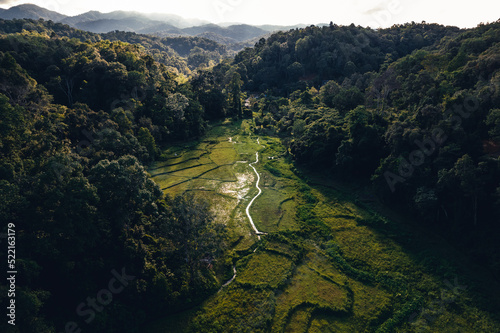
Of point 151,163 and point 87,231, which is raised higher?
point 87,231

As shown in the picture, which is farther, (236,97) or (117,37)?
(117,37)

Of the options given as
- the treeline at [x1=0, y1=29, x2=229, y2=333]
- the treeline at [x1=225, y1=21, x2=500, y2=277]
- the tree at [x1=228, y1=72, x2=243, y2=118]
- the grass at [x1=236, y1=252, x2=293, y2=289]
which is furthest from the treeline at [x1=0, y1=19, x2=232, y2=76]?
the grass at [x1=236, y1=252, x2=293, y2=289]

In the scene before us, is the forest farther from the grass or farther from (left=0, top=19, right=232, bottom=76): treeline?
(left=0, top=19, right=232, bottom=76): treeline

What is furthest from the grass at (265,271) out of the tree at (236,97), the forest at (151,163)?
the tree at (236,97)

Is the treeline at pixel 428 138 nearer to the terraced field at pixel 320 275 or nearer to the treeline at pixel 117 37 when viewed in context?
the terraced field at pixel 320 275

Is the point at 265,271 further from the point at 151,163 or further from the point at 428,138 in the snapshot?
the point at 151,163

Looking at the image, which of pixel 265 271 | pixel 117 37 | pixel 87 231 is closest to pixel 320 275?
pixel 265 271

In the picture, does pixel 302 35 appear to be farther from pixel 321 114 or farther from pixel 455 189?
pixel 455 189
